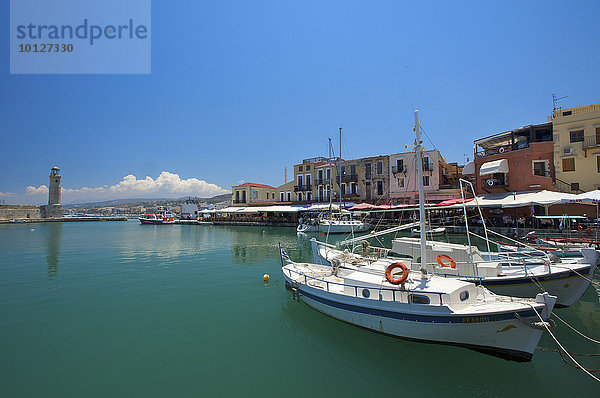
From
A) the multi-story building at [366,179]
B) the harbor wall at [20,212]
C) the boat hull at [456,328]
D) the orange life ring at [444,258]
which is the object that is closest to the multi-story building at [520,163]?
the multi-story building at [366,179]

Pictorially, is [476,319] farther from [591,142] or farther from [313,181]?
[313,181]

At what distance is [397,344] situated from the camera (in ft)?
26.4

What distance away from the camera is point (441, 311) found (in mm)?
7059

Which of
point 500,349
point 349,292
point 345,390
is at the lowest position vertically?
point 345,390

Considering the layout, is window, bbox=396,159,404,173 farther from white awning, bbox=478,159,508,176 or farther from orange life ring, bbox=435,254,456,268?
orange life ring, bbox=435,254,456,268

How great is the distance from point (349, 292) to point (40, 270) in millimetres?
21256

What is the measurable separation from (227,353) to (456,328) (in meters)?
6.26

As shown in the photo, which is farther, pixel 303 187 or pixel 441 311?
pixel 303 187

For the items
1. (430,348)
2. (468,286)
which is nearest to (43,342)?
(430,348)

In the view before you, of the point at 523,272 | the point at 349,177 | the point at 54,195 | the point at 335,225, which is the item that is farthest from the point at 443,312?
the point at 54,195

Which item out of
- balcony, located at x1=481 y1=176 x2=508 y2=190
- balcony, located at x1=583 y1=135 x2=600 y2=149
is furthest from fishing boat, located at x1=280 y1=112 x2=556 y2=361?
balcony, located at x1=583 y1=135 x2=600 y2=149

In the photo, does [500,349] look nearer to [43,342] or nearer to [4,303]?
[43,342]

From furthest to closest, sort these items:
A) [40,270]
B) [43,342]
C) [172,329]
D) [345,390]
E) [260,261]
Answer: [260,261], [40,270], [172,329], [43,342], [345,390]

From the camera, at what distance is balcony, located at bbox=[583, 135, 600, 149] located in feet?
80.2
